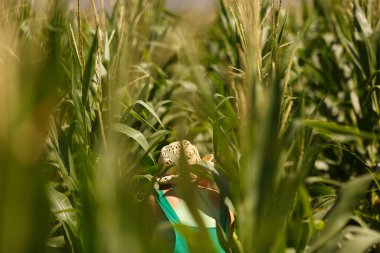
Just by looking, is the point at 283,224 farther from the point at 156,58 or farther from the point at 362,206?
the point at 156,58

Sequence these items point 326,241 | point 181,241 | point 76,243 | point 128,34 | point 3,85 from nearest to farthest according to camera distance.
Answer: point 3,85, point 326,241, point 76,243, point 181,241, point 128,34

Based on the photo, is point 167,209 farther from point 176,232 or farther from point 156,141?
point 156,141

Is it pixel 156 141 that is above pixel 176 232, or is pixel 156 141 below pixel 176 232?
above

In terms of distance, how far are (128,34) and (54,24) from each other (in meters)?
1.44

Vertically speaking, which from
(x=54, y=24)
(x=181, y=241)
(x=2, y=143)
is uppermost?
(x=54, y=24)

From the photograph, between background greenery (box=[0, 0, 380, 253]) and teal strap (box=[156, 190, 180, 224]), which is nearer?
background greenery (box=[0, 0, 380, 253])

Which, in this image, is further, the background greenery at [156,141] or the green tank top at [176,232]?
the green tank top at [176,232]

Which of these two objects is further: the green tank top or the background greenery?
the green tank top

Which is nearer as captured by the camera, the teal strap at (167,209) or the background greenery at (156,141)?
the background greenery at (156,141)

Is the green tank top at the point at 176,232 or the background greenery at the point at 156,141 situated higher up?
the background greenery at the point at 156,141

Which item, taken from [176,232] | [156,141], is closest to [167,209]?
[176,232]

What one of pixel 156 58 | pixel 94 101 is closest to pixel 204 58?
pixel 156 58

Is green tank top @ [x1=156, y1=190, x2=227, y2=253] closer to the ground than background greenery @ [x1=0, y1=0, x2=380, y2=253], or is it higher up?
closer to the ground

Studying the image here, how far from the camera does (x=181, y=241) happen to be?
7.46ft
